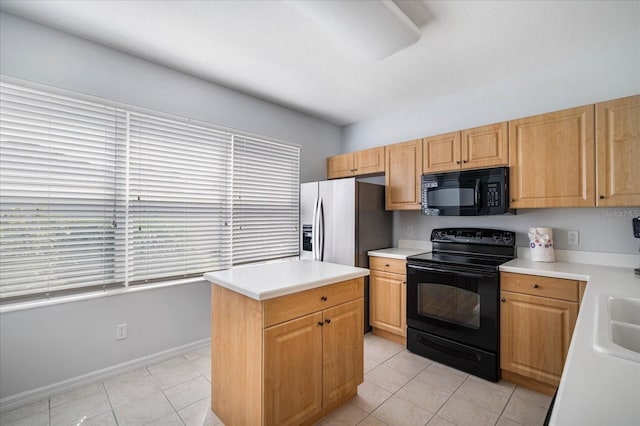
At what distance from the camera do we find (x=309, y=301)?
1.74 metres

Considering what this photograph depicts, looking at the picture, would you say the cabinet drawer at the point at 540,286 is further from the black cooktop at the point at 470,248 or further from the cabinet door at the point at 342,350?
the cabinet door at the point at 342,350

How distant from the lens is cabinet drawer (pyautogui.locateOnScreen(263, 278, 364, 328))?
1.56 metres

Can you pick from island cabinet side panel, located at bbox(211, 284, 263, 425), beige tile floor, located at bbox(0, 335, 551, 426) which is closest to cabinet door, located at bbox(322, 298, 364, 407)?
beige tile floor, located at bbox(0, 335, 551, 426)

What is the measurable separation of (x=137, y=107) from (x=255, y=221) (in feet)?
5.05

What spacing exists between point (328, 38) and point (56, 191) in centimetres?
230

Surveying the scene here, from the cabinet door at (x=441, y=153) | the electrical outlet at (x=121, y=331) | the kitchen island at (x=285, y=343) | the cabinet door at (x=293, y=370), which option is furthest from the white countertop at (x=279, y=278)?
the cabinet door at (x=441, y=153)

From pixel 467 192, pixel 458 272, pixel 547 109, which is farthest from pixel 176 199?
pixel 547 109

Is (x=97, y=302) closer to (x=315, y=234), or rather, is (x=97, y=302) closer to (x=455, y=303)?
(x=315, y=234)

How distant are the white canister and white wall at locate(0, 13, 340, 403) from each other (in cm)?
300

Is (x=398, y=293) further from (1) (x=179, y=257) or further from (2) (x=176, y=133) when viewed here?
(2) (x=176, y=133)

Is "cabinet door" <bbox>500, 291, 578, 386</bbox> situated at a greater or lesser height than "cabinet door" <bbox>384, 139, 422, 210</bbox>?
lesser

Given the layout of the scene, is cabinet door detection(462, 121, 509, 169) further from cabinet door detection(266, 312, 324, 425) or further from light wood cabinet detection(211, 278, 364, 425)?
cabinet door detection(266, 312, 324, 425)

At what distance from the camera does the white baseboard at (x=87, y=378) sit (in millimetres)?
1975

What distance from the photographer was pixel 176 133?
8.96ft
